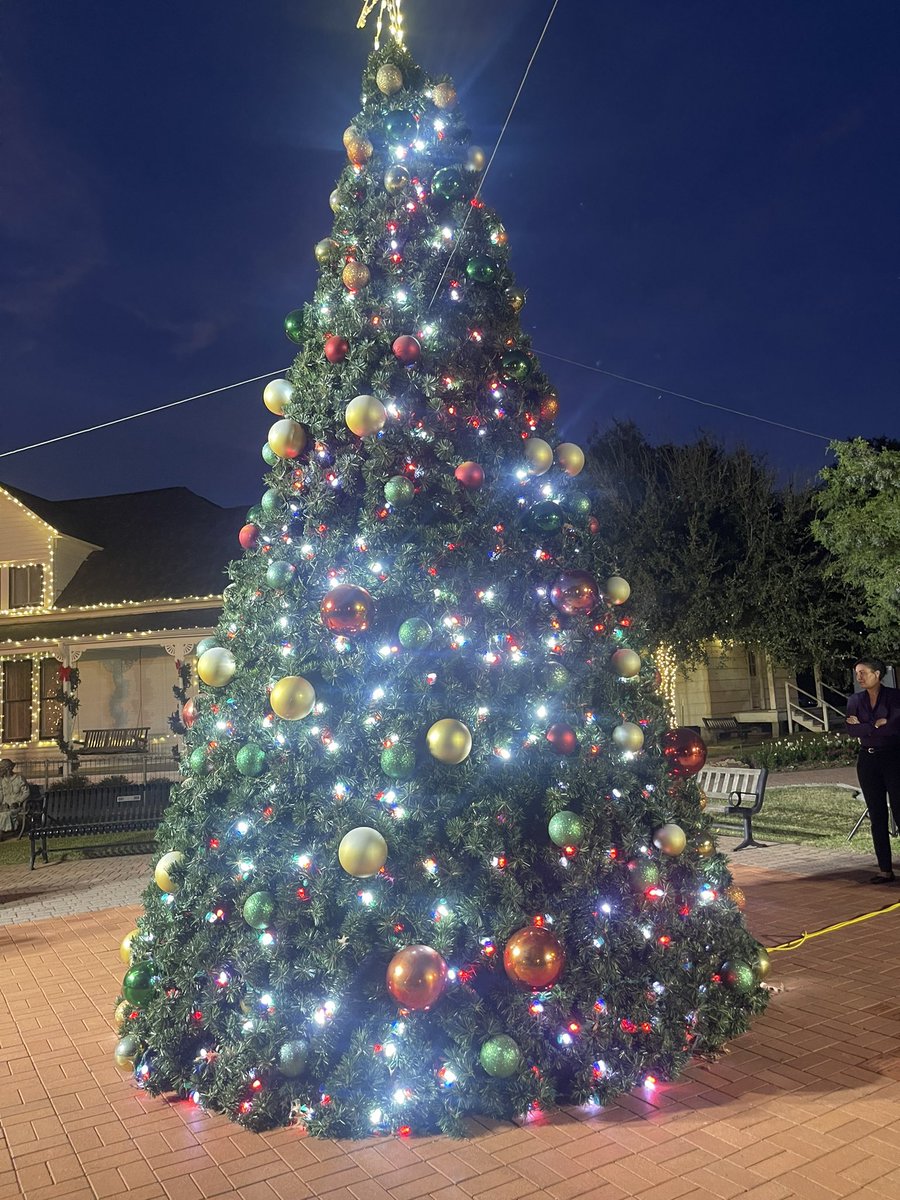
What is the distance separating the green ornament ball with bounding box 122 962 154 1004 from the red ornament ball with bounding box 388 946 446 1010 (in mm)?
1369

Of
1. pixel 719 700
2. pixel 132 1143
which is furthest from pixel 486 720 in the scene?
pixel 719 700

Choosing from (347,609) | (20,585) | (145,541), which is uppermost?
(145,541)

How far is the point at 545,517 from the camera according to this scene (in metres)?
4.42

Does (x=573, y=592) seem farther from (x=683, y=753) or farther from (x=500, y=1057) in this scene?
Answer: (x=500, y=1057)

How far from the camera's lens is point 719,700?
2848 centimetres

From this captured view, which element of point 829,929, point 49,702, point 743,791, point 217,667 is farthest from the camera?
point 49,702

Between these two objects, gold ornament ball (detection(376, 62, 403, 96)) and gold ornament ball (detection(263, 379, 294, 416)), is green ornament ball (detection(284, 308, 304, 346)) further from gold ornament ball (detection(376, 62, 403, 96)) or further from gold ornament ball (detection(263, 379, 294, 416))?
gold ornament ball (detection(376, 62, 403, 96))

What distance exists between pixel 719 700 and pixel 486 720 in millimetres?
25881

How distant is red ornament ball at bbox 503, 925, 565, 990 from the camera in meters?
3.67

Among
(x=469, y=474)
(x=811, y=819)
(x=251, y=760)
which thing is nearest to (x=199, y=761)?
(x=251, y=760)

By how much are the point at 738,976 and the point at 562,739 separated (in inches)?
58.2

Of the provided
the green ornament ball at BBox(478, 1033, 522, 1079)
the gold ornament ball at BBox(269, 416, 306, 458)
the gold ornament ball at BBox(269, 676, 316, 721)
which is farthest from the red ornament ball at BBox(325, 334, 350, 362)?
the green ornament ball at BBox(478, 1033, 522, 1079)

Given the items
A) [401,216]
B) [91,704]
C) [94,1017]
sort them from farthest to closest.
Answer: [91,704]
[94,1017]
[401,216]

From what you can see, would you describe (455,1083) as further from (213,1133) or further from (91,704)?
(91,704)
